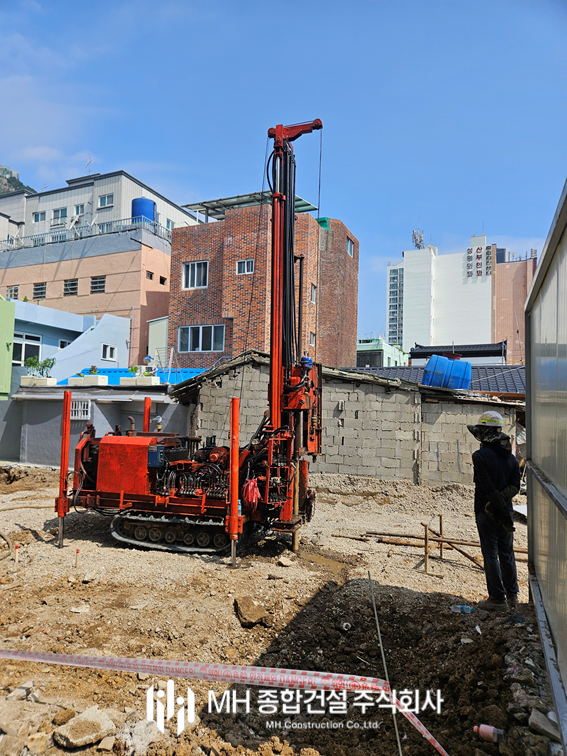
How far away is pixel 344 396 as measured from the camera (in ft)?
47.2

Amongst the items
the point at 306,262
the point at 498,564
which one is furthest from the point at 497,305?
the point at 498,564

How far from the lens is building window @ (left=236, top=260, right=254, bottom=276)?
2302 cm

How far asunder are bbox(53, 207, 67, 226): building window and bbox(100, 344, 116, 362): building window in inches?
719

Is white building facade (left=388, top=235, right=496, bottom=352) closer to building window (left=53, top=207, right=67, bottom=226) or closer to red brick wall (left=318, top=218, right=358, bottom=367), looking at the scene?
red brick wall (left=318, top=218, right=358, bottom=367)

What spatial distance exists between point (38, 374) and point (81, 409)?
3594 millimetres

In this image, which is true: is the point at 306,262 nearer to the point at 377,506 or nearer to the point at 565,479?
the point at 377,506

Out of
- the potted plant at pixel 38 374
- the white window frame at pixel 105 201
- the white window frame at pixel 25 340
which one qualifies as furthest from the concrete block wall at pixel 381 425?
the white window frame at pixel 105 201

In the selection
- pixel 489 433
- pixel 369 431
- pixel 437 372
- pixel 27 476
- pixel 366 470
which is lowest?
pixel 27 476

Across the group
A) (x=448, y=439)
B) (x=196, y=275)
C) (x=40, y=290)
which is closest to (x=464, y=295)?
(x=196, y=275)

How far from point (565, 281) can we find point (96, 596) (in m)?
6.64

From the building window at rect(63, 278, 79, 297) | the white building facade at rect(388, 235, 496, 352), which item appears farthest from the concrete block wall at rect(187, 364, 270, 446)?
the white building facade at rect(388, 235, 496, 352)

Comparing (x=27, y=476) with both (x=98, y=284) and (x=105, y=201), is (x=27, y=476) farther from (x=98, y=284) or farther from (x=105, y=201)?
(x=105, y=201)

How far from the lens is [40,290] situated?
99.7ft

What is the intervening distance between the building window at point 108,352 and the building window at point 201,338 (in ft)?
13.0
